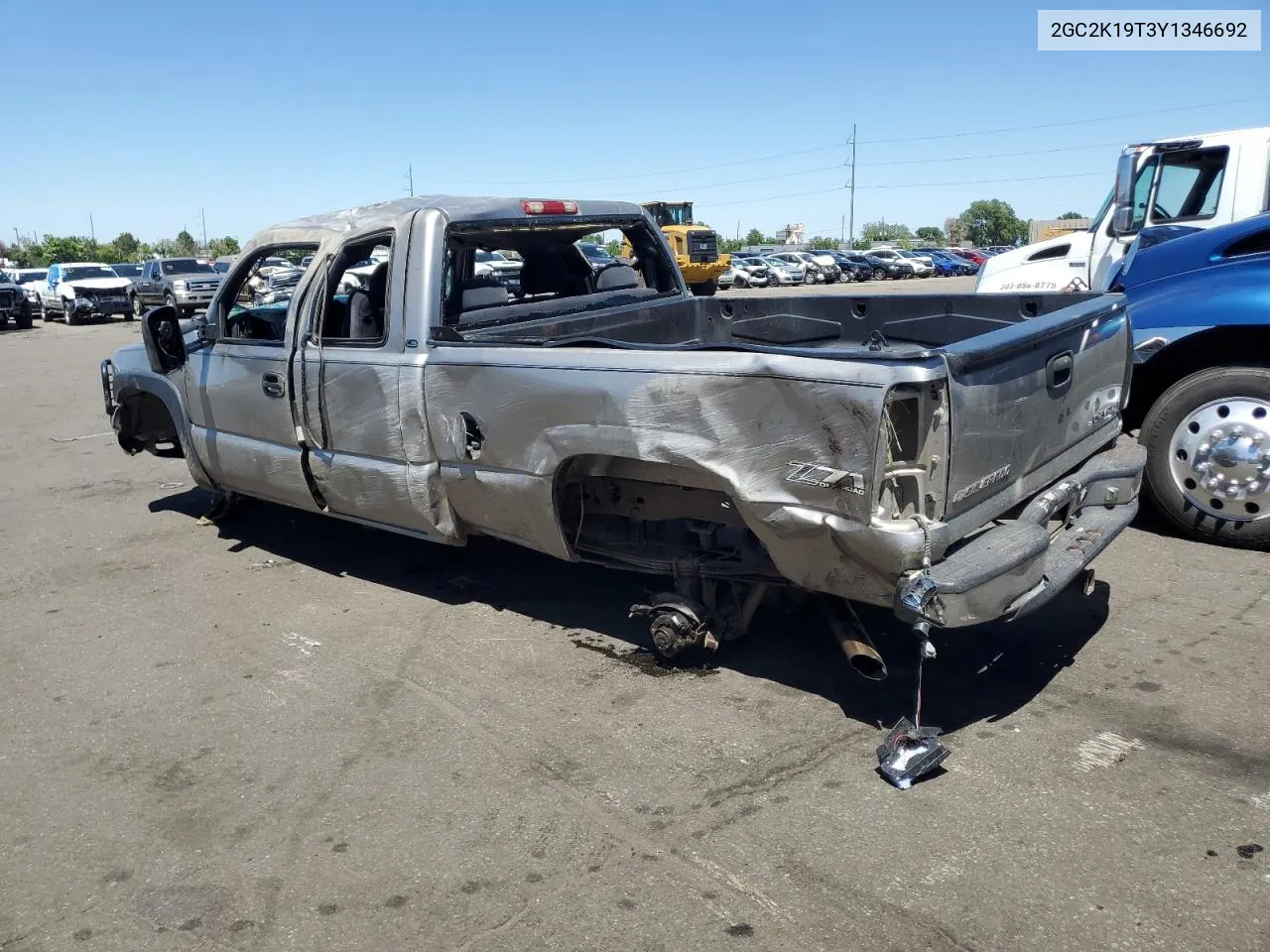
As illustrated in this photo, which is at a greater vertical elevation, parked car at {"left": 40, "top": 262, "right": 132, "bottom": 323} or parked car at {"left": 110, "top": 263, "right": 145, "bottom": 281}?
parked car at {"left": 110, "top": 263, "right": 145, "bottom": 281}

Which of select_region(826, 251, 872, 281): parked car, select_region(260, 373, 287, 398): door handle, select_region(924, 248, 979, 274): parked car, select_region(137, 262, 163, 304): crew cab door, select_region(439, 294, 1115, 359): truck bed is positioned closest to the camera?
select_region(439, 294, 1115, 359): truck bed

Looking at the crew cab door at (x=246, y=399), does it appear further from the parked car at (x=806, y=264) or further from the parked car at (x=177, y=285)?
the parked car at (x=806, y=264)

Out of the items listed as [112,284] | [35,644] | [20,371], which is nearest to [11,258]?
[112,284]

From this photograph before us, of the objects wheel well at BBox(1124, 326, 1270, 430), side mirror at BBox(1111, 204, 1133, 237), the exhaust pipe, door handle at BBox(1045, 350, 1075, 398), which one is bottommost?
the exhaust pipe

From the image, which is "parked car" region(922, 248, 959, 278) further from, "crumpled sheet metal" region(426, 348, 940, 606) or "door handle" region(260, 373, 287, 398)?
"crumpled sheet metal" region(426, 348, 940, 606)

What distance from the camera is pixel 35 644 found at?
5289mm

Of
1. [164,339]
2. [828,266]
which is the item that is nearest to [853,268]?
[828,266]

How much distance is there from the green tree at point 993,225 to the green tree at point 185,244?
8093 centimetres

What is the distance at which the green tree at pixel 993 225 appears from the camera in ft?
390

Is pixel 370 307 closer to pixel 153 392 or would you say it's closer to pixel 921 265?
pixel 153 392

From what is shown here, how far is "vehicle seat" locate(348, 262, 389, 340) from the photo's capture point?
5434 millimetres

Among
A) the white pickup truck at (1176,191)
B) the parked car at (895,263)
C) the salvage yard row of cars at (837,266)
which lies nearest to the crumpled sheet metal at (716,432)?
the white pickup truck at (1176,191)

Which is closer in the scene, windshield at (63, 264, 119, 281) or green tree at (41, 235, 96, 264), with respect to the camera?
windshield at (63, 264, 119, 281)

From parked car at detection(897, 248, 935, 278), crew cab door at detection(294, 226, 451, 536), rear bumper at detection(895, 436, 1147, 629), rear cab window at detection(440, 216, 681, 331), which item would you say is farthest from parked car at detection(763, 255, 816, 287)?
rear bumper at detection(895, 436, 1147, 629)
